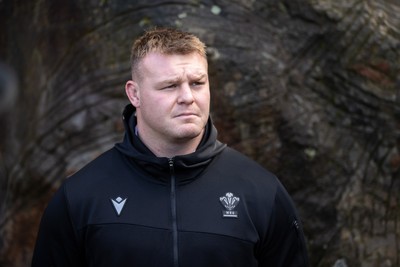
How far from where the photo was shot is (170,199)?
3.61 meters

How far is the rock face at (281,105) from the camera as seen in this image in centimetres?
525

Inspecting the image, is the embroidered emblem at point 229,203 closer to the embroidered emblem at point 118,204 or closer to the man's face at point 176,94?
the man's face at point 176,94

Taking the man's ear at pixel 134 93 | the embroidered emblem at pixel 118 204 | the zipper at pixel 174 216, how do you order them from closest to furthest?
1. the zipper at pixel 174 216
2. the embroidered emblem at pixel 118 204
3. the man's ear at pixel 134 93

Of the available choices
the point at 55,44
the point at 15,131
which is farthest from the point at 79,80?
the point at 15,131

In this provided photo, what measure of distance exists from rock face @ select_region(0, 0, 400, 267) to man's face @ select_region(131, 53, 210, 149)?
1572mm

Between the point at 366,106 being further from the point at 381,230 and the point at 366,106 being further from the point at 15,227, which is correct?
the point at 15,227

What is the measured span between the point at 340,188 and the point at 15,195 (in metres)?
2.43

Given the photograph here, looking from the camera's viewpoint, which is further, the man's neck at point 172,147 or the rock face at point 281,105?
the rock face at point 281,105

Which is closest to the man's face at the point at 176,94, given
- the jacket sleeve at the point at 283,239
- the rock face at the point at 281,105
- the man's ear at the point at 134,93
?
the man's ear at the point at 134,93

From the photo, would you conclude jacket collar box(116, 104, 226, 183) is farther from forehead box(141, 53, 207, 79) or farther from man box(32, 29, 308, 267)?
forehead box(141, 53, 207, 79)

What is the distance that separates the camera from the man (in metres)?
3.54

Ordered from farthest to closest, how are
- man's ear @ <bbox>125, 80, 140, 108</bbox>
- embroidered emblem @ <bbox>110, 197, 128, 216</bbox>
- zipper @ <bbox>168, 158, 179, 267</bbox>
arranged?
man's ear @ <bbox>125, 80, 140, 108</bbox>, embroidered emblem @ <bbox>110, 197, 128, 216</bbox>, zipper @ <bbox>168, 158, 179, 267</bbox>

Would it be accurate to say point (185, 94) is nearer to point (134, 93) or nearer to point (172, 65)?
point (172, 65)

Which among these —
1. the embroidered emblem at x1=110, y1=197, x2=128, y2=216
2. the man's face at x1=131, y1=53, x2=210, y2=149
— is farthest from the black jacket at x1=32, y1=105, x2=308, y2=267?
the man's face at x1=131, y1=53, x2=210, y2=149
